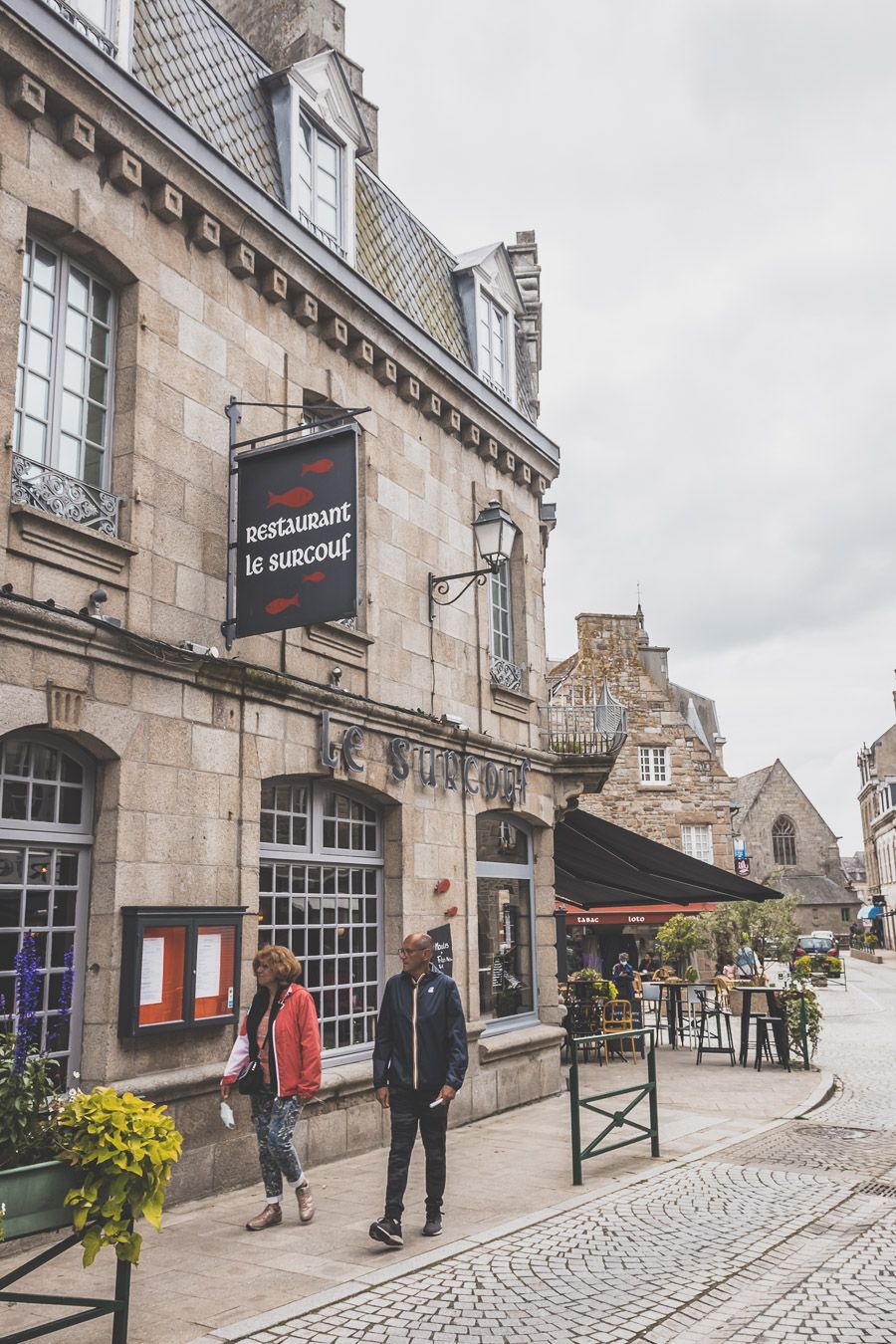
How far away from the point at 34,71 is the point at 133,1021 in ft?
18.9

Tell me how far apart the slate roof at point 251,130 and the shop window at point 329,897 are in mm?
4821

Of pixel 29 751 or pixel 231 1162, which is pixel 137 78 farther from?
pixel 231 1162

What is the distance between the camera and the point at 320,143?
10414 mm

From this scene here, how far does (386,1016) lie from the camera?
6625mm

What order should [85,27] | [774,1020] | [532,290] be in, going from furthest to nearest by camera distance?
[532,290]
[774,1020]
[85,27]

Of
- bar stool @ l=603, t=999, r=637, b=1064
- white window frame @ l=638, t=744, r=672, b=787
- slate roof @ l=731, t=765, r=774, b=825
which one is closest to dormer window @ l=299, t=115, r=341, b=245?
bar stool @ l=603, t=999, r=637, b=1064

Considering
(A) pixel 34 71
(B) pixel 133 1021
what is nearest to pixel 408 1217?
(B) pixel 133 1021

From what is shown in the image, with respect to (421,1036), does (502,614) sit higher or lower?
higher

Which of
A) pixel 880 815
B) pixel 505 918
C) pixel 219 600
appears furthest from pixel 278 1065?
pixel 880 815

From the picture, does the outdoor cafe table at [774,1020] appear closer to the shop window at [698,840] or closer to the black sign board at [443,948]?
the black sign board at [443,948]

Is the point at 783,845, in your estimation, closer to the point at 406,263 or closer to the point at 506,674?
the point at 506,674

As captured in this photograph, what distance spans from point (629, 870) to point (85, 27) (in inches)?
424

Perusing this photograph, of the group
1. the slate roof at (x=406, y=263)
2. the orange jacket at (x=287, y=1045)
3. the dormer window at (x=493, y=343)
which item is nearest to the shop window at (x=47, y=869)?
the orange jacket at (x=287, y=1045)

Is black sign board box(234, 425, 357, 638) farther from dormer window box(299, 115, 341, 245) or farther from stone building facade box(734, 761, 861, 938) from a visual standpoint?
stone building facade box(734, 761, 861, 938)
